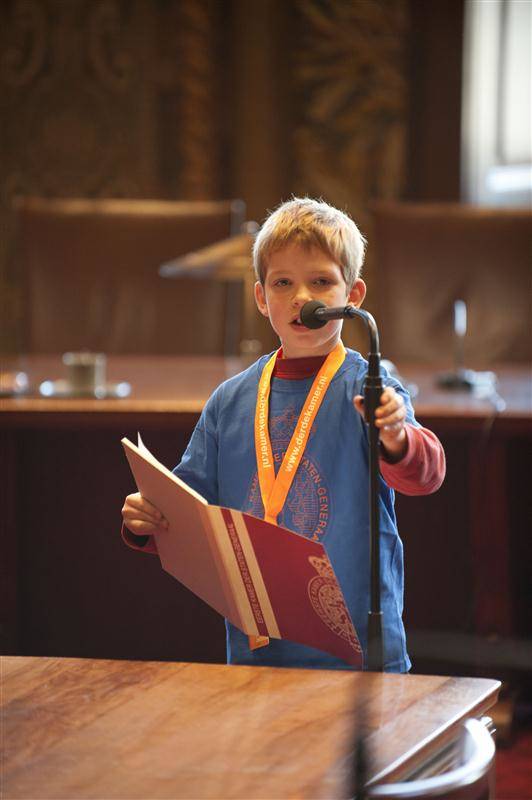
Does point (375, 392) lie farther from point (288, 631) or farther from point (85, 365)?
point (85, 365)

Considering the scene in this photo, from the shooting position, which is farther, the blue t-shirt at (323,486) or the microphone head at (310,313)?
the blue t-shirt at (323,486)

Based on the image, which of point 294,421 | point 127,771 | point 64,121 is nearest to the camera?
point 127,771

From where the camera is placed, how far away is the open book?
1091 mm

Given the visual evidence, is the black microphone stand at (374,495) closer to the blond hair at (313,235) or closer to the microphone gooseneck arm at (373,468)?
the microphone gooseneck arm at (373,468)

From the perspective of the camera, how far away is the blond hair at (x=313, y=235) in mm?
1285

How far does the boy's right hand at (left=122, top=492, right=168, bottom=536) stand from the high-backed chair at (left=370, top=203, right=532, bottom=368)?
1.96 meters

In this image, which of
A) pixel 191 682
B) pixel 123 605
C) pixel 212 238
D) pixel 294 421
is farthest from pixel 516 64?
pixel 191 682

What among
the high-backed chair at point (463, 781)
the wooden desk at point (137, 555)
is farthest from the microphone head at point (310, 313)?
the wooden desk at point (137, 555)

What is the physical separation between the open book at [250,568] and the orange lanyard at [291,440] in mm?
101

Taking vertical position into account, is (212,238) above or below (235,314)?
above

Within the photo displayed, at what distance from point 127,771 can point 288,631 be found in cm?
40

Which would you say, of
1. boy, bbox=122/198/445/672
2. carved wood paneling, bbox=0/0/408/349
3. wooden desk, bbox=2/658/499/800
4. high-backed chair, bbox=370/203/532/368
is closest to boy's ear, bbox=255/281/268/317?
boy, bbox=122/198/445/672

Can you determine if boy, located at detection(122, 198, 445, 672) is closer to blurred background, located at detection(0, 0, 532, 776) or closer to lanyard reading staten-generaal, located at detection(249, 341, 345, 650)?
lanyard reading staten-generaal, located at detection(249, 341, 345, 650)

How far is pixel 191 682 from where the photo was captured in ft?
3.24
